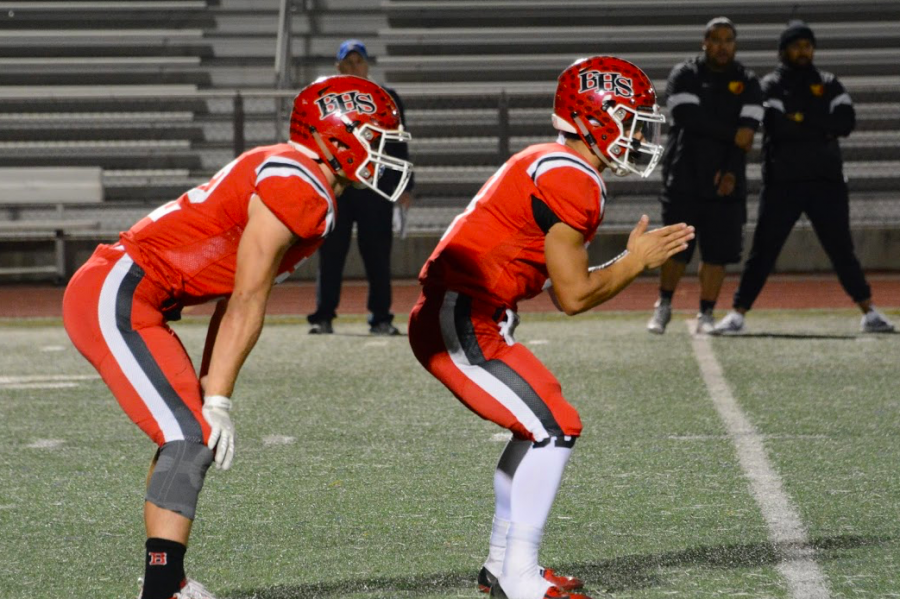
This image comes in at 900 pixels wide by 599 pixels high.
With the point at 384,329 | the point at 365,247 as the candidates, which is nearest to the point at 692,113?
the point at 365,247

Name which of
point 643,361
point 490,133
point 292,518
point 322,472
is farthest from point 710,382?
point 490,133

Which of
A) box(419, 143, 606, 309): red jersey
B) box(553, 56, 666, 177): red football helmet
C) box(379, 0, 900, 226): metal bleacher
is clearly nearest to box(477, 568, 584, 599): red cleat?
box(419, 143, 606, 309): red jersey

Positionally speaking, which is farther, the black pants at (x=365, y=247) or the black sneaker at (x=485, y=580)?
the black pants at (x=365, y=247)

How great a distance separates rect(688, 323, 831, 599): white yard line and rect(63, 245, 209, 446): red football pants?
1619 millimetres

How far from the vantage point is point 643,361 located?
781 centimetres

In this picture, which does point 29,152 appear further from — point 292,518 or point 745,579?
point 745,579

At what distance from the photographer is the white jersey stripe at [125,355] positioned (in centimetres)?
325

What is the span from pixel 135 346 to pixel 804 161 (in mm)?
6203

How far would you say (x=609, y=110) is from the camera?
143 inches

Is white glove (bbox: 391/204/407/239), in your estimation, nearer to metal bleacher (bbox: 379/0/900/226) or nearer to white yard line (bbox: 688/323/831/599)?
white yard line (bbox: 688/323/831/599)

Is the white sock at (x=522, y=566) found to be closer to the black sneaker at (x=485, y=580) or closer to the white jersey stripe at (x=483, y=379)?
the black sneaker at (x=485, y=580)

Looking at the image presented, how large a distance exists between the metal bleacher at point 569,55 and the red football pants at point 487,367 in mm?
10495

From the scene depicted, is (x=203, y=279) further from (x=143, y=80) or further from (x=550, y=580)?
(x=143, y=80)

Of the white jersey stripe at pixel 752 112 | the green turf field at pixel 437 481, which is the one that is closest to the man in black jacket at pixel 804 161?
the white jersey stripe at pixel 752 112
